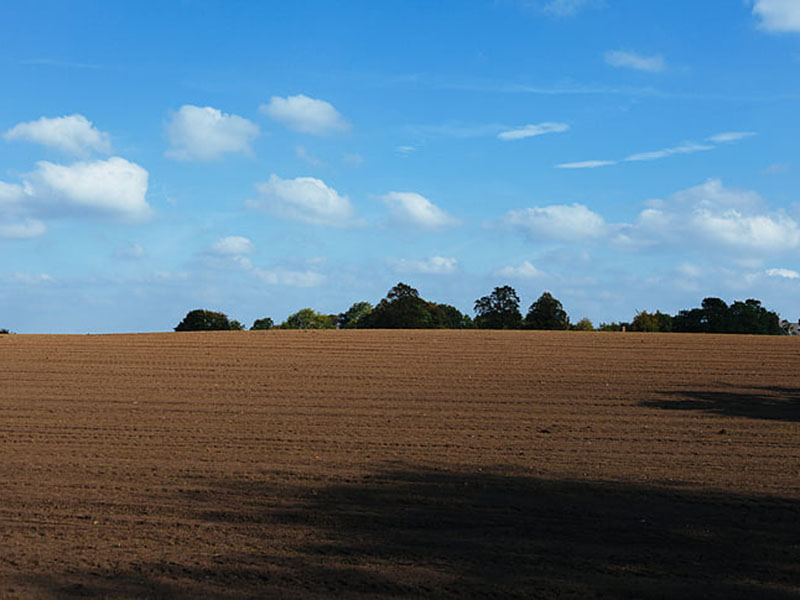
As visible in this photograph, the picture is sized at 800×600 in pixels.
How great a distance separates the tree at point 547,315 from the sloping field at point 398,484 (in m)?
23.0

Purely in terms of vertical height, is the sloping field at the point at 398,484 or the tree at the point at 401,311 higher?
the tree at the point at 401,311

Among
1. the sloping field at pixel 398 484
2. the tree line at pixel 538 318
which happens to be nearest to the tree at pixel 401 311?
the tree line at pixel 538 318

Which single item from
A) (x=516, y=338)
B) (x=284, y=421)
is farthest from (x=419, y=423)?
(x=516, y=338)

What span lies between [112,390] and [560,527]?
45.3 feet

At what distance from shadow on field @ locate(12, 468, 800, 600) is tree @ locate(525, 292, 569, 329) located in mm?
35855

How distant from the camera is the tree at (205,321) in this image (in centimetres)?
4474

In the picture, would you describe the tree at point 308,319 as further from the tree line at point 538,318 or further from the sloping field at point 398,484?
the sloping field at point 398,484

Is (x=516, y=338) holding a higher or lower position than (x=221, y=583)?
higher

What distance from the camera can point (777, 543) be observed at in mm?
7418

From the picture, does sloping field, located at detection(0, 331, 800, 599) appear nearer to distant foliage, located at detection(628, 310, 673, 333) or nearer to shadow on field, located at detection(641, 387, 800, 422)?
shadow on field, located at detection(641, 387, 800, 422)

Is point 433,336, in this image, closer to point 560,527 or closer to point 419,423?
point 419,423

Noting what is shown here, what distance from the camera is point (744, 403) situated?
17516 millimetres

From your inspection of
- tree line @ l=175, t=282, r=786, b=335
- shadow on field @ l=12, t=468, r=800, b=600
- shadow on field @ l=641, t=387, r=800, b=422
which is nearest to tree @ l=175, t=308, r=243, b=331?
tree line @ l=175, t=282, r=786, b=335

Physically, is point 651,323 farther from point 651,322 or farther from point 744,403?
point 744,403
